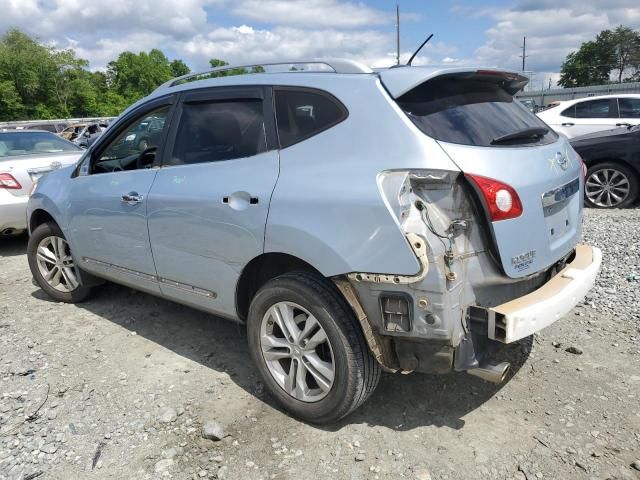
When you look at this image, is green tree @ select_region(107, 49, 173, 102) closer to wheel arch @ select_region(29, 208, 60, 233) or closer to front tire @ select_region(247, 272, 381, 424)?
wheel arch @ select_region(29, 208, 60, 233)

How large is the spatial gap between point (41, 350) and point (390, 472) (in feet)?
9.24

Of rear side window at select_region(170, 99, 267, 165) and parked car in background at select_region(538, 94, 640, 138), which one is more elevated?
rear side window at select_region(170, 99, 267, 165)

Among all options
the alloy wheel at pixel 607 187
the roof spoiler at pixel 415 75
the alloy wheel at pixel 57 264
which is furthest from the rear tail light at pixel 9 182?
the alloy wheel at pixel 607 187

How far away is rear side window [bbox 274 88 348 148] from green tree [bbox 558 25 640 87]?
242 feet

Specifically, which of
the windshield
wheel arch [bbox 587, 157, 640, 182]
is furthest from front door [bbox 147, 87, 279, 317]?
wheel arch [bbox 587, 157, 640, 182]

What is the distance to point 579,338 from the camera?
375cm

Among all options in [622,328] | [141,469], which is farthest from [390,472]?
[622,328]

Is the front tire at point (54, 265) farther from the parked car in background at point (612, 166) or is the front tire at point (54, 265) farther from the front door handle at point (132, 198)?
the parked car in background at point (612, 166)

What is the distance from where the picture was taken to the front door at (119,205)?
11.9ft

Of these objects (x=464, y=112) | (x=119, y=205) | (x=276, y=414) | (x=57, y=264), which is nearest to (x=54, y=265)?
(x=57, y=264)

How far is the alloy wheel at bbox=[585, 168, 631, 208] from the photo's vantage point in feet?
25.4

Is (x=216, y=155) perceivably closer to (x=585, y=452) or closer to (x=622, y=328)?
(x=585, y=452)

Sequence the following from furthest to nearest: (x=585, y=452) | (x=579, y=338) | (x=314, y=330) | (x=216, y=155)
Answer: (x=579, y=338) < (x=216, y=155) < (x=314, y=330) < (x=585, y=452)

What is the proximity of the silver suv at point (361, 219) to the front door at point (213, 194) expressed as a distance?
1cm
